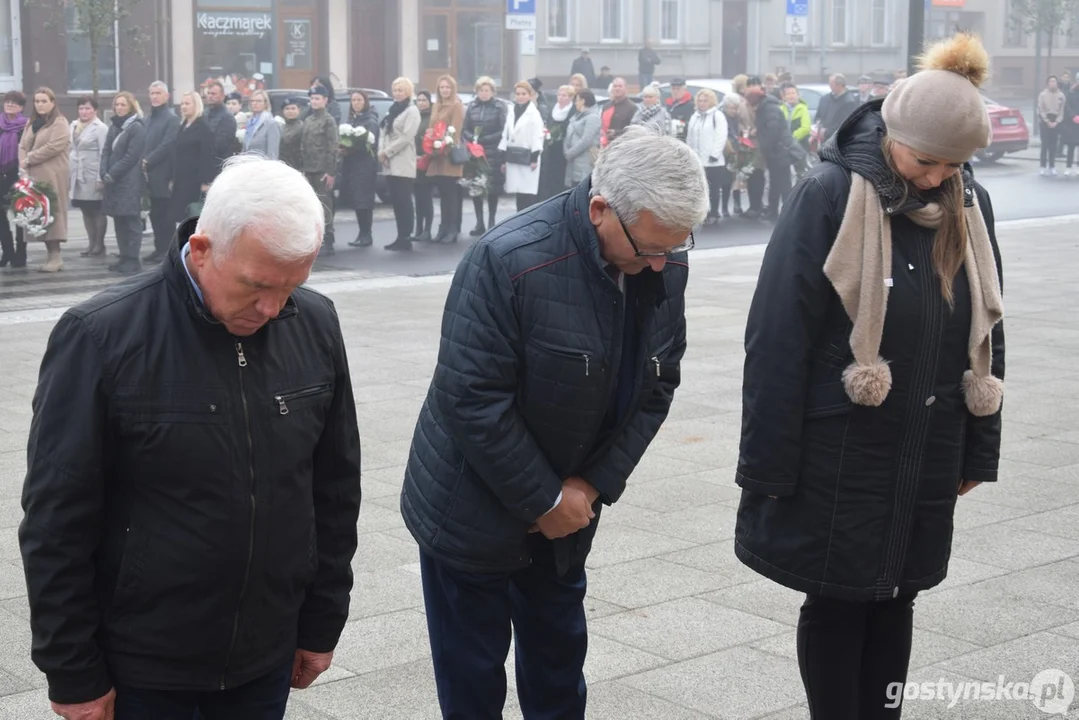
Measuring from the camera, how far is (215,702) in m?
2.91

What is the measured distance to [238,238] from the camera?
264 cm

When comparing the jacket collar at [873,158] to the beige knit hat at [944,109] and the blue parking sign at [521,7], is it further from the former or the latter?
the blue parking sign at [521,7]

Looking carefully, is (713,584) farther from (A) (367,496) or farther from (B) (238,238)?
(B) (238,238)

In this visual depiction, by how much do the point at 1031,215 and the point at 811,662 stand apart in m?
18.2

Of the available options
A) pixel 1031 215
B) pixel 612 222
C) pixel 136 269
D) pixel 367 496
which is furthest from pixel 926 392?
pixel 1031 215

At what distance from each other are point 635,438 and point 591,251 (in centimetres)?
51

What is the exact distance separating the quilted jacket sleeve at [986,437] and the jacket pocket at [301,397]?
1.72 meters

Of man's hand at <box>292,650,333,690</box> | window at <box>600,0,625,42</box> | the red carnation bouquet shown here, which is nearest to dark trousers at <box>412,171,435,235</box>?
the red carnation bouquet

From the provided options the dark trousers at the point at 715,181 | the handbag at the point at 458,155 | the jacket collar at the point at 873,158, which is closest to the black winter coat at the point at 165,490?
the jacket collar at the point at 873,158

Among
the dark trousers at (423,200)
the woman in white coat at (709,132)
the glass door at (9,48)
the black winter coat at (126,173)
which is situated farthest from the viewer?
the glass door at (9,48)

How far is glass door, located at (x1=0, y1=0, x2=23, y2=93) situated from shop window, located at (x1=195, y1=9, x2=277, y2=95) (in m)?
4.62

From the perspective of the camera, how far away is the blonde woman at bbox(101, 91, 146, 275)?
14.8 metres

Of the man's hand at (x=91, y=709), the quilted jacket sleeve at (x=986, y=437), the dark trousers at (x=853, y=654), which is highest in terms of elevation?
the quilted jacket sleeve at (x=986, y=437)

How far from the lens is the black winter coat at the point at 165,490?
2666 mm
